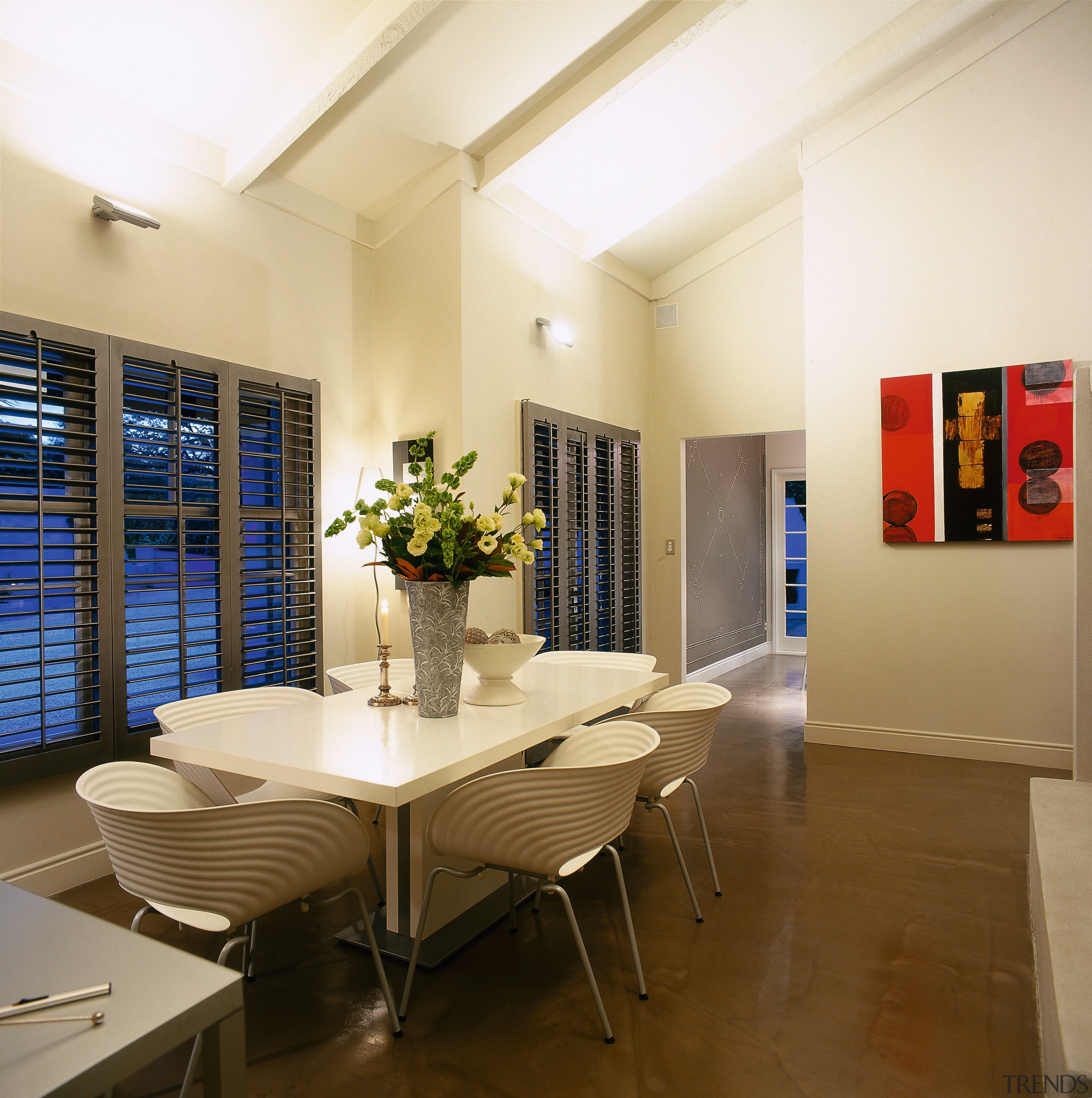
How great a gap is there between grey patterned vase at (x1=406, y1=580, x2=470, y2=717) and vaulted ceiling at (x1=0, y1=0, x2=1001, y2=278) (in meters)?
2.35

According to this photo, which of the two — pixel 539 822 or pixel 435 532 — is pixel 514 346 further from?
pixel 539 822

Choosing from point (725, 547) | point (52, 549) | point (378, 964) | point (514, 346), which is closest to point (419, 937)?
point (378, 964)

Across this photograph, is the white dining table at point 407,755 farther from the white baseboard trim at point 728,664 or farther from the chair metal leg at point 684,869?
the white baseboard trim at point 728,664

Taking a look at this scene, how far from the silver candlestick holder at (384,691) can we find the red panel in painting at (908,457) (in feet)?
11.3

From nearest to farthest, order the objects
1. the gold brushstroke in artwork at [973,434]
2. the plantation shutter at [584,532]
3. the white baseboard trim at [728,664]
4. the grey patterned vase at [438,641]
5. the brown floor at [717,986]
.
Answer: the brown floor at [717,986] < the grey patterned vase at [438,641] < the gold brushstroke in artwork at [973,434] < the plantation shutter at [584,532] < the white baseboard trim at [728,664]

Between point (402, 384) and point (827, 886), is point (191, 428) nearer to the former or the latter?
point (402, 384)

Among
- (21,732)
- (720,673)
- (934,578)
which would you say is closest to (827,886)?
(934,578)

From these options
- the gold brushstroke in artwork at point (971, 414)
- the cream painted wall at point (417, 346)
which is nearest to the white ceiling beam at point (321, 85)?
the cream painted wall at point (417, 346)

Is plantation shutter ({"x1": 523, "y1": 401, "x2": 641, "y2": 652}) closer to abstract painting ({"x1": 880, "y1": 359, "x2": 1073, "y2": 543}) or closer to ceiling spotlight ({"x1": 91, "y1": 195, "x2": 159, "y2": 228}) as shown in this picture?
abstract painting ({"x1": 880, "y1": 359, "x2": 1073, "y2": 543})

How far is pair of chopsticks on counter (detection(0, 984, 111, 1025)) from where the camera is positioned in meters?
0.82

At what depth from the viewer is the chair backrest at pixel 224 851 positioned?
170 centimetres

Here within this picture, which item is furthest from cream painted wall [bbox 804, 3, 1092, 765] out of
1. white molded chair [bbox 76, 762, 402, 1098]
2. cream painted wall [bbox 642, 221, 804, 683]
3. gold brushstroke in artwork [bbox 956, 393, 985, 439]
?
white molded chair [bbox 76, 762, 402, 1098]

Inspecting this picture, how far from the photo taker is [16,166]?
2916mm

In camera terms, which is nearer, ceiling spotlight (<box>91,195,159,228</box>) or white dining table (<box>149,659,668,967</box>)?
white dining table (<box>149,659,668,967</box>)
